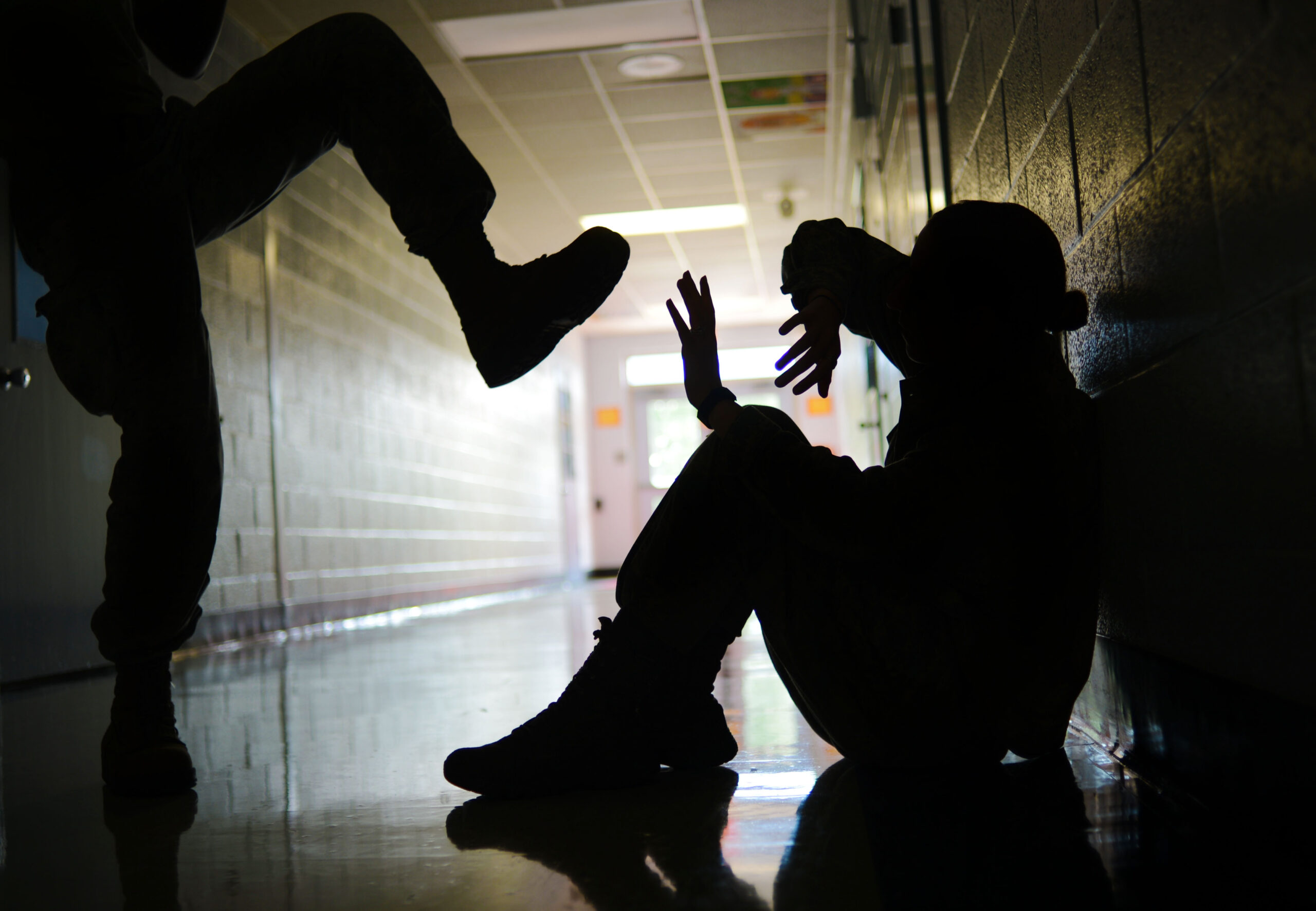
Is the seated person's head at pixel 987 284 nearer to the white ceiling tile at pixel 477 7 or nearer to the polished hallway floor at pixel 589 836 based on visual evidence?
the polished hallway floor at pixel 589 836

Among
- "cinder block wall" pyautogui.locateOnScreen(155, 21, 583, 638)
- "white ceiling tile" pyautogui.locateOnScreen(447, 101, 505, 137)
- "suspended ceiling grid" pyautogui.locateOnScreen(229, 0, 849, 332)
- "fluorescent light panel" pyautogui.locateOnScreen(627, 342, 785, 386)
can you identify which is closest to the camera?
"cinder block wall" pyautogui.locateOnScreen(155, 21, 583, 638)

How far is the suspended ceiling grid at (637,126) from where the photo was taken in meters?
5.07

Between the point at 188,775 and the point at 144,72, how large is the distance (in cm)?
95

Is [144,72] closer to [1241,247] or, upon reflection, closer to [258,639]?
[1241,247]

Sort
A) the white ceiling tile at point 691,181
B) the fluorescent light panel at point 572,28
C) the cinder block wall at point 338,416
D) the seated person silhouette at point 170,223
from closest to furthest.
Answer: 1. the seated person silhouette at point 170,223
2. the cinder block wall at point 338,416
3. the fluorescent light panel at point 572,28
4. the white ceiling tile at point 691,181

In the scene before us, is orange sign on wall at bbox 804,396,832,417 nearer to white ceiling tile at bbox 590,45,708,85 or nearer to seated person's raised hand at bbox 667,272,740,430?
white ceiling tile at bbox 590,45,708,85

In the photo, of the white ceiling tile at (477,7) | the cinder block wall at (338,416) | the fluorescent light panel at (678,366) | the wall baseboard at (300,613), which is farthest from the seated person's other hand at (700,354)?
the fluorescent light panel at (678,366)

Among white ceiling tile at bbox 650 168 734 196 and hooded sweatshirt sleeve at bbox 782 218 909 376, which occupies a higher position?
white ceiling tile at bbox 650 168 734 196

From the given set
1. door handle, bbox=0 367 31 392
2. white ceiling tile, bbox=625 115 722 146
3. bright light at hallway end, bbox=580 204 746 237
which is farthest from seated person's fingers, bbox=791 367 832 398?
bright light at hallway end, bbox=580 204 746 237

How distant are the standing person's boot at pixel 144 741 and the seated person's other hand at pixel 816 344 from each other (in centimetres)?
95

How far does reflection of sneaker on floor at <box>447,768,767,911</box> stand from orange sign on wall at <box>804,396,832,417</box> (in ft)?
38.4

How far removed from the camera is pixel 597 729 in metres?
1.16

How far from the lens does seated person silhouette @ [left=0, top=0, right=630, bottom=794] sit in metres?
1.12

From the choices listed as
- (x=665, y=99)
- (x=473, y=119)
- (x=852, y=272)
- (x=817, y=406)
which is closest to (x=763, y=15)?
(x=665, y=99)
